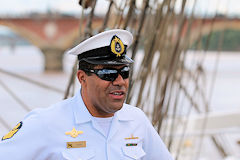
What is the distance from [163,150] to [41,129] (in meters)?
0.42

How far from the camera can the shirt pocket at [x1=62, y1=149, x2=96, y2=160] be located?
1.05 metres

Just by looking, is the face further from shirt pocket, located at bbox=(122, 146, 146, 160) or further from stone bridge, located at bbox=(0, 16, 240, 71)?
stone bridge, located at bbox=(0, 16, 240, 71)

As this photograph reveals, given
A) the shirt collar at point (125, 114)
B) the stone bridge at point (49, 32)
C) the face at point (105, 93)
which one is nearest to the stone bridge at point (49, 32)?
the stone bridge at point (49, 32)

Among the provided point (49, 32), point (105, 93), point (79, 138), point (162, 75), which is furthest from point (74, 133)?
point (49, 32)

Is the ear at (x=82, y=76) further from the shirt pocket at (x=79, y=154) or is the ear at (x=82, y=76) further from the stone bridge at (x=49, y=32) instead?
the stone bridge at (x=49, y=32)

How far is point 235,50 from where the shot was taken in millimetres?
46625

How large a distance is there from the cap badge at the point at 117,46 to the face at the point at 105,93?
0.06 metres

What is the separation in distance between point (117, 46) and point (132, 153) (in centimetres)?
33

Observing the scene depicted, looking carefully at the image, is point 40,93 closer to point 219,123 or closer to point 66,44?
point 219,123

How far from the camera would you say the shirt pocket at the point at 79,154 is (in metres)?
1.05

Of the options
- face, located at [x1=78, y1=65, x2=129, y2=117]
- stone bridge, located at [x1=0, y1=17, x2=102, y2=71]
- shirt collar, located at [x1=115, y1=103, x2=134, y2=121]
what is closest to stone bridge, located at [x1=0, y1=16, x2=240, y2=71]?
stone bridge, located at [x1=0, y1=17, x2=102, y2=71]

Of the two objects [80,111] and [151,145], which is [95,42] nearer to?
[80,111]

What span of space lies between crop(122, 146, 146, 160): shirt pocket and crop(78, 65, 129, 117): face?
0.13 metres

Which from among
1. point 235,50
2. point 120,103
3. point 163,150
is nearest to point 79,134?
point 120,103
